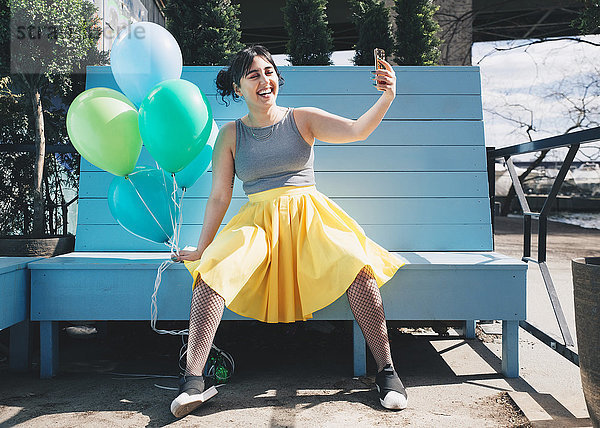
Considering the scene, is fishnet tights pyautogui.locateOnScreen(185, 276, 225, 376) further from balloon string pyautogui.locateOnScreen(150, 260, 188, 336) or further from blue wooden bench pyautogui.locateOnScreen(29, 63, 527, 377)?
blue wooden bench pyautogui.locateOnScreen(29, 63, 527, 377)

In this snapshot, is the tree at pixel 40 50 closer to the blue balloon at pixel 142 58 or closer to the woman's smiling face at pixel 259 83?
the blue balloon at pixel 142 58

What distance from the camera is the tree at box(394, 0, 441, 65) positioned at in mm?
5633

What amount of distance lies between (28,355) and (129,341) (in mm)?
604

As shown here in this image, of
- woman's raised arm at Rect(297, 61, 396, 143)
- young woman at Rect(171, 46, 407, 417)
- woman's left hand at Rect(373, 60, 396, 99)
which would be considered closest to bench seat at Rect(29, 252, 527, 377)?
young woman at Rect(171, 46, 407, 417)

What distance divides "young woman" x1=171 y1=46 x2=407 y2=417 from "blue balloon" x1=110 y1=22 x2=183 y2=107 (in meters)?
0.29

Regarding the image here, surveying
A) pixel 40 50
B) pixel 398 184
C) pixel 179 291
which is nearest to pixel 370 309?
pixel 179 291

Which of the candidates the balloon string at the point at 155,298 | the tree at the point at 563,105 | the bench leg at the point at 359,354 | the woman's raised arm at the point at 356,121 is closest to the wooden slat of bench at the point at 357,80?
the woman's raised arm at the point at 356,121

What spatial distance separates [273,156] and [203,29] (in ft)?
12.2

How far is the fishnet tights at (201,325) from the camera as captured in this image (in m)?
1.85

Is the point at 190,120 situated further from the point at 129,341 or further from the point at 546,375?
the point at 546,375

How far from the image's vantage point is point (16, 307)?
2148 mm

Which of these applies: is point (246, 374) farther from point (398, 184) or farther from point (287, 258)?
point (398, 184)

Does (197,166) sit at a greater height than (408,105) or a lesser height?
lesser

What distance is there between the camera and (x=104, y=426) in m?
1.77
